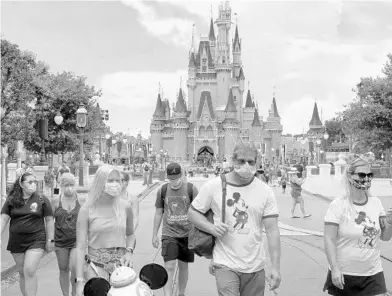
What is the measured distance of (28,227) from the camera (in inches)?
266

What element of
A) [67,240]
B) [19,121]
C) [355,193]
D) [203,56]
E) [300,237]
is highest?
[203,56]

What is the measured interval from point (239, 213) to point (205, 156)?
102192mm

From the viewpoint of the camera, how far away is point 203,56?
11688cm

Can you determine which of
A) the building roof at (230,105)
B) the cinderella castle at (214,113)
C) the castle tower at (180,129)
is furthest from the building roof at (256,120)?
the castle tower at (180,129)

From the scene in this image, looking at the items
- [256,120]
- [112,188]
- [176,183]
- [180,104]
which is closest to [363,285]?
[112,188]

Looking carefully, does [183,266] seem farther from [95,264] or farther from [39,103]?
[39,103]

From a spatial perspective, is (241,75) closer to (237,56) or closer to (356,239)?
(237,56)

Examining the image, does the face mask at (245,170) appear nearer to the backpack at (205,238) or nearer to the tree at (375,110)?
the backpack at (205,238)

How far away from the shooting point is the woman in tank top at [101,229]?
517 cm

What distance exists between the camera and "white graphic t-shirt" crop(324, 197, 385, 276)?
16.2 feet

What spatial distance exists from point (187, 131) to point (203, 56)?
15110 mm

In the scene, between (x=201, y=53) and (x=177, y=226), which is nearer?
(x=177, y=226)

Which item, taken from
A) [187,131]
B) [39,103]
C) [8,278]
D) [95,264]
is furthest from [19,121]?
[187,131]

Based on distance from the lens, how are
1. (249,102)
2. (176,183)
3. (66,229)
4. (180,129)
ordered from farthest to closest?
(249,102)
(180,129)
(176,183)
(66,229)
